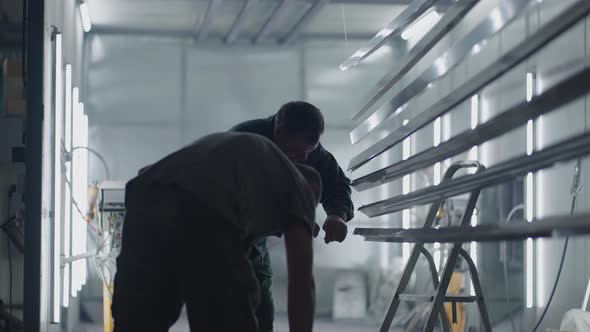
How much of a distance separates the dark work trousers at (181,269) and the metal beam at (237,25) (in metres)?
4.78

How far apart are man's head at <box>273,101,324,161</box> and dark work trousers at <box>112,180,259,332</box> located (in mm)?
466

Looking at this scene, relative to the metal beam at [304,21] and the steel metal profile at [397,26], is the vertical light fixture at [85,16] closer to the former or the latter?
the metal beam at [304,21]

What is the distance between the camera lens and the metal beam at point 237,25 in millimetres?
6802

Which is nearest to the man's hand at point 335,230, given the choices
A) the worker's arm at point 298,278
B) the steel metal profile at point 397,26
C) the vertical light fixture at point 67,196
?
the steel metal profile at point 397,26

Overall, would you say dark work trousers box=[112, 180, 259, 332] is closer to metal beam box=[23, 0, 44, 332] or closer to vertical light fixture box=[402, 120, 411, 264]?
metal beam box=[23, 0, 44, 332]

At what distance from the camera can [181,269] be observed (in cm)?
202

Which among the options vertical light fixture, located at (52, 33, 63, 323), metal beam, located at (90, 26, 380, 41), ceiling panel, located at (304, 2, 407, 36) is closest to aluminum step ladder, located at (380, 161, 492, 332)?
vertical light fixture, located at (52, 33, 63, 323)

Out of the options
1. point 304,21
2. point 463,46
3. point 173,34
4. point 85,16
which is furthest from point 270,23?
point 463,46

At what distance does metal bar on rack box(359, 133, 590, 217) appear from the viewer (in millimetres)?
1271

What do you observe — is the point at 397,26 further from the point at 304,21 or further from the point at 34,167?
the point at 304,21

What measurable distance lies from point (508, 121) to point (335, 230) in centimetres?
153

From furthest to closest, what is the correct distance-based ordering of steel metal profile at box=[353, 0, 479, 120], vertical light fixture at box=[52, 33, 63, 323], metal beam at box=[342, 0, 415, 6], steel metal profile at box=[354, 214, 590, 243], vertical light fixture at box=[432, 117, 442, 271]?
1. metal beam at box=[342, 0, 415, 6]
2. vertical light fixture at box=[432, 117, 442, 271]
3. vertical light fixture at box=[52, 33, 63, 323]
4. steel metal profile at box=[353, 0, 479, 120]
5. steel metal profile at box=[354, 214, 590, 243]

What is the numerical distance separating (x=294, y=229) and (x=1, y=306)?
2929 millimetres

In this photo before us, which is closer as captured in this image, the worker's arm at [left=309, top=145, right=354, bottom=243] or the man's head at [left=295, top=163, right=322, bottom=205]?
the man's head at [left=295, top=163, right=322, bottom=205]
